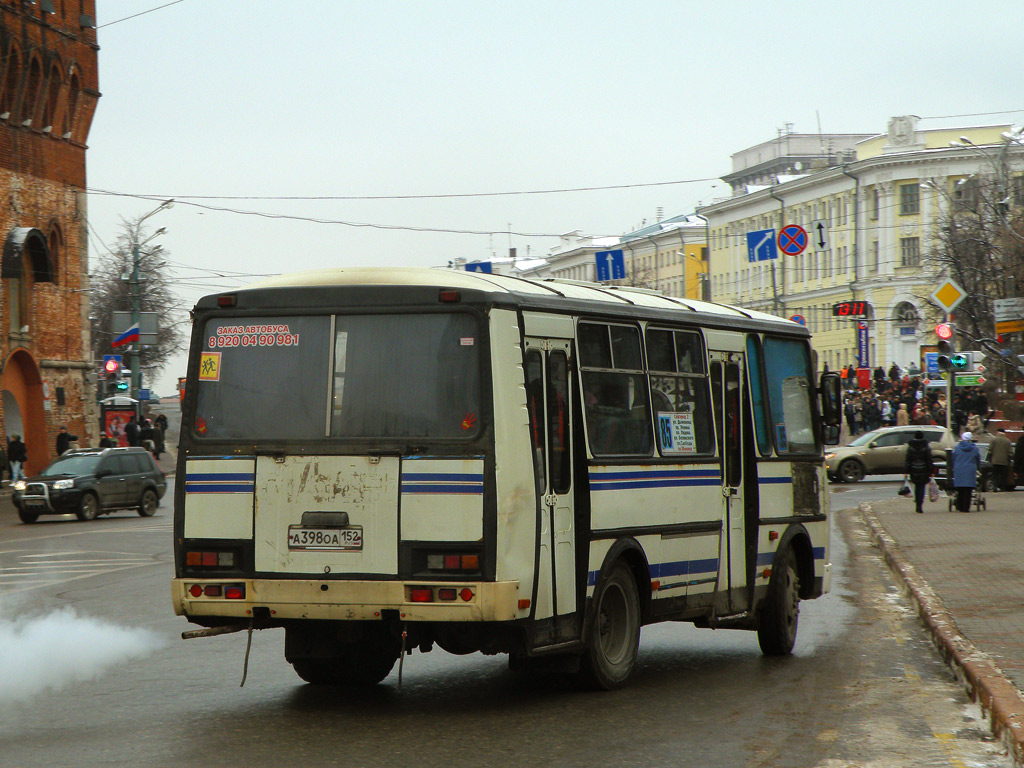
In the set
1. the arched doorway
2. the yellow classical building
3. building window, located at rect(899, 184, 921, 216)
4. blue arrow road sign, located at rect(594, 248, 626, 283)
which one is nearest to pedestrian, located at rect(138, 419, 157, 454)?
the arched doorway

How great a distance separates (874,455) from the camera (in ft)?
150

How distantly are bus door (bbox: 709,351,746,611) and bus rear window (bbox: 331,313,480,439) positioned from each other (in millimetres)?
3039

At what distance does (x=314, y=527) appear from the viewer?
898 cm

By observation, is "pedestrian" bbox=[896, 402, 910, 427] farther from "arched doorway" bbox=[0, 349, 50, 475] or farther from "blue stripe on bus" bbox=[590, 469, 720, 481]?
"blue stripe on bus" bbox=[590, 469, 720, 481]

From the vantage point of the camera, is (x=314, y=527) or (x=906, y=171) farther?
(x=906, y=171)

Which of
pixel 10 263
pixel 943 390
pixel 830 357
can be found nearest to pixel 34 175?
pixel 10 263

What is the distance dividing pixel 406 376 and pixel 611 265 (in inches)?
1609

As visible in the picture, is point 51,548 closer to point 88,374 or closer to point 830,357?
point 88,374

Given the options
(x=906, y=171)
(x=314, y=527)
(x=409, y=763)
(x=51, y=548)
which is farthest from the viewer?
(x=906, y=171)

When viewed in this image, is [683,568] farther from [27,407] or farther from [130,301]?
[130,301]

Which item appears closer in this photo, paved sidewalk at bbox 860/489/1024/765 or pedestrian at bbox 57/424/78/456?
paved sidewalk at bbox 860/489/1024/765

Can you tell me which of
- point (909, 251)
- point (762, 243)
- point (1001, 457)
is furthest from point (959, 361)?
point (909, 251)

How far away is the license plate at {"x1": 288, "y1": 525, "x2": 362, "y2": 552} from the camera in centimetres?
889

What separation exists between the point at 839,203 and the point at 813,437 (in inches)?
3715
